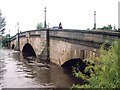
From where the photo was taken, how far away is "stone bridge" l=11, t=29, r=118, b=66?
19.4m

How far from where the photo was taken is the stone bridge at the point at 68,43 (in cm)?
1938

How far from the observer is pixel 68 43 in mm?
26547

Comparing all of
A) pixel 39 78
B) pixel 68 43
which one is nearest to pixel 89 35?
pixel 68 43

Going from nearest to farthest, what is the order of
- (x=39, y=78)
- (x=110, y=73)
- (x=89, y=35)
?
(x=110, y=73), (x=89, y=35), (x=39, y=78)

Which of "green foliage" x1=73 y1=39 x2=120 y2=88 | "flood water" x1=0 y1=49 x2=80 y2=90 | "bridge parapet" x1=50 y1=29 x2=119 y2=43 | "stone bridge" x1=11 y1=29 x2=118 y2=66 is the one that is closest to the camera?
"green foliage" x1=73 y1=39 x2=120 y2=88

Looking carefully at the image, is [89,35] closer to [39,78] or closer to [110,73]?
[39,78]

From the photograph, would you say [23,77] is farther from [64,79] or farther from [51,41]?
[51,41]

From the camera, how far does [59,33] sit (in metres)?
29.7

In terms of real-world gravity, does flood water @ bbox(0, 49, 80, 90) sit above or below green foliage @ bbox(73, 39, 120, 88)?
below

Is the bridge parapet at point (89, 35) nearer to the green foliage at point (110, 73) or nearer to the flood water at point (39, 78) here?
the flood water at point (39, 78)

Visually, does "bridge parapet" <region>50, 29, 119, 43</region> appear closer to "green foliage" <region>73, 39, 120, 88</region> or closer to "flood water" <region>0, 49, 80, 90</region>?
"flood water" <region>0, 49, 80, 90</region>

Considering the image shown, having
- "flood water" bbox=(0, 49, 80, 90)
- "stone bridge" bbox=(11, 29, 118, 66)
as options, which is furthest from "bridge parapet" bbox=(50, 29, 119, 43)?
"flood water" bbox=(0, 49, 80, 90)

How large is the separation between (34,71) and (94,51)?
10190 mm

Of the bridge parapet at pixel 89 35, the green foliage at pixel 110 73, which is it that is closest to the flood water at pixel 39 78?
the bridge parapet at pixel 89 35
